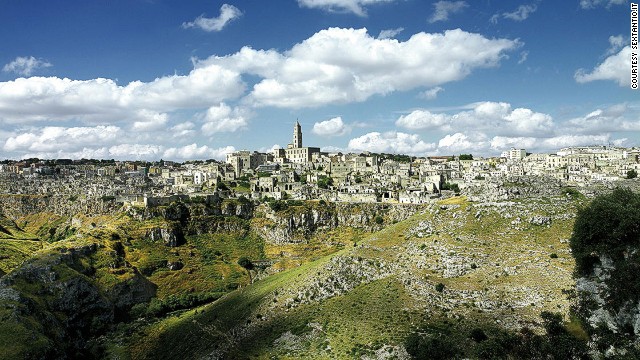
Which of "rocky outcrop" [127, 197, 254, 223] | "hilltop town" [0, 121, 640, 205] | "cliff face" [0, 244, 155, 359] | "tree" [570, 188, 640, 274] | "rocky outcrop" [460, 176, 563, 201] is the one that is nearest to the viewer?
"tree" [570, 188, 640, 274]

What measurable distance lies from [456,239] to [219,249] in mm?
66194

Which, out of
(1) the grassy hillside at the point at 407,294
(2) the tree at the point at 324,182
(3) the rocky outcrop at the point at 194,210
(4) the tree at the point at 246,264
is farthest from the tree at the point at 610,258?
(2) the tree at the point at 324,182

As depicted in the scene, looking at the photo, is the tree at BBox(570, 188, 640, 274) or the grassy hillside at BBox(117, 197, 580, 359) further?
the grassy hillside at BBox(117, 197, 580, 359)

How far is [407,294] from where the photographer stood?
5147cm

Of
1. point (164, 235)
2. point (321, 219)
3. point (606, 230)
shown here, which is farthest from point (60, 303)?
point (606, 230)

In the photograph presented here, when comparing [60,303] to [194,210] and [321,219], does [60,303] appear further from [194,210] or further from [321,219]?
[321,219]

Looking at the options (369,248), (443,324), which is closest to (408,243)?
(369,248)

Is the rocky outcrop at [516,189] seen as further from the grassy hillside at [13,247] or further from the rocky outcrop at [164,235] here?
the grassy hillside at [13,247]

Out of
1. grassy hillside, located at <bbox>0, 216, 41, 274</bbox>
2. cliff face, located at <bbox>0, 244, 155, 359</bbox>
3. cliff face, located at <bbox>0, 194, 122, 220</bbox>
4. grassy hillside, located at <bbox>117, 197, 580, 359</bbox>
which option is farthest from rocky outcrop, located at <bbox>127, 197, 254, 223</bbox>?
grassy hillside, located at <bbox>117, 197, 580, 359</bbox>

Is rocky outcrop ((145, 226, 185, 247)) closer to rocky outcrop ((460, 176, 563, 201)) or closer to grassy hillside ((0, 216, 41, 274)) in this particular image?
grassy hillside ((0, 216, 41, 274))

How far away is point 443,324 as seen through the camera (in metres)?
44.8

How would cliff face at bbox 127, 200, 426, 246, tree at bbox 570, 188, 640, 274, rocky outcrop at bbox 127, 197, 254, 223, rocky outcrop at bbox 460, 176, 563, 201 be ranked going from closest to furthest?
1. tree at bbox 570, 188, 640, 274
2. rocky outcrop at bbox 460, 176, 563, 201
3. rocky outcrop at bbox 127, 197, 254, 223
4. cliff face at bbox 127, 200, 426, 246

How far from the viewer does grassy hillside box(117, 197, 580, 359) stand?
45312 millimetres

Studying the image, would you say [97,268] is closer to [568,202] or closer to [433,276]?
[433,276]
